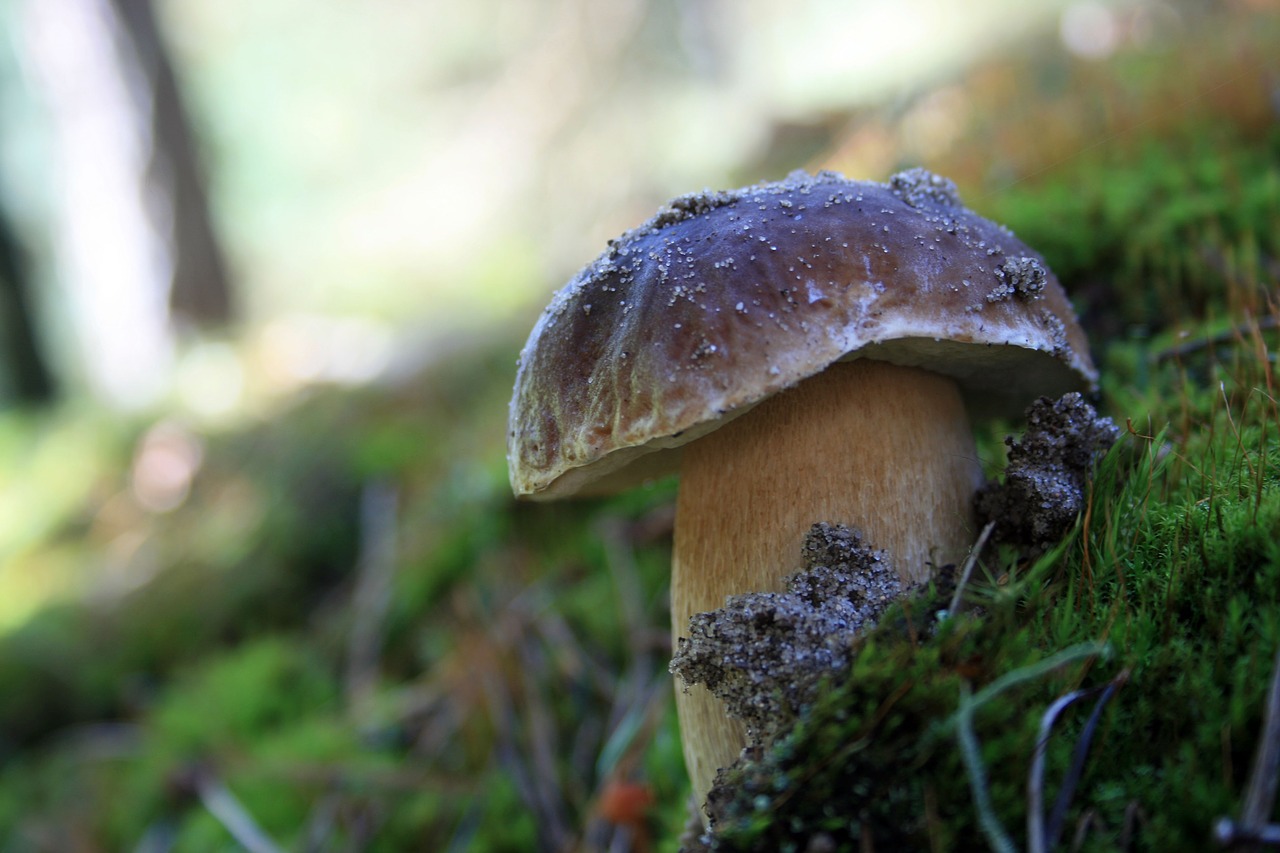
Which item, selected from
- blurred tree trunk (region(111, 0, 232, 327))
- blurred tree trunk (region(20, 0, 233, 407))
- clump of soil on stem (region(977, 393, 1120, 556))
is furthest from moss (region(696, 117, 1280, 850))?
blurred tree trunk (region(111, 0, 232, 327))

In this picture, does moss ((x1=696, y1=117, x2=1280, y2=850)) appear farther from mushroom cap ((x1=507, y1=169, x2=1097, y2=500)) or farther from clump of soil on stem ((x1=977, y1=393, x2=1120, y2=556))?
mushroom cap ((x1=507, y1=169, x2=1097, y2=500))

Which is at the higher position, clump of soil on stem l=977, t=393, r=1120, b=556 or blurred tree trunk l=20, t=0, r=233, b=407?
blurred tree trunk l=20, t=0, r=233, b=407

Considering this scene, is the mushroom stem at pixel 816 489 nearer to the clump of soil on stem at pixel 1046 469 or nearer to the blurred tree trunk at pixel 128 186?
the clump of soil on stem at pixel 1046 469

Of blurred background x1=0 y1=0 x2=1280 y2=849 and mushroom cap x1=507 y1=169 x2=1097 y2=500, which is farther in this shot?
blurred background x1=0 y1=0 x2=1280 y2=849

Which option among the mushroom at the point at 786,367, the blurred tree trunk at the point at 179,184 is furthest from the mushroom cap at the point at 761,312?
the blurred tree trunk at the point at 179,184

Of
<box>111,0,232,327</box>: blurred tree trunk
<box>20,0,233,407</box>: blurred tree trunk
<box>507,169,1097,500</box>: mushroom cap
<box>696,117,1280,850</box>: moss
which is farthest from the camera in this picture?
<box>111,0,232,327</box>: blurred tree trunk

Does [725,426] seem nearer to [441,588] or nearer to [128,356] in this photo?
Result: [441,588]

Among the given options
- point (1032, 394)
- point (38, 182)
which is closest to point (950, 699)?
point (1032, 394)

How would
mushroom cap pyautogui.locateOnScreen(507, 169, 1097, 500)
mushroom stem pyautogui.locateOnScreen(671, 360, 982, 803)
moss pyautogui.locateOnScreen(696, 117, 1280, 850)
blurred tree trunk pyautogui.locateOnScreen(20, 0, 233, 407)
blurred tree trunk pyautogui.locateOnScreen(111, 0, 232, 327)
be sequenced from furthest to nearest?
blurred tree trunk pyautogui.locateOnScreen(111, 0, 232, 327) < blurred tree trunk pyautogui.locateOnScreen(20, 0, 233, 407) < mushroom stem pyautogui.locateOnScreen(671, 360, 982, 803) < mushroom cap pyautogui.locateOnScreen(507, 169, 1097, 500) < moss pyautogui.locateOnScreen(696, 117, 1280, 850)
